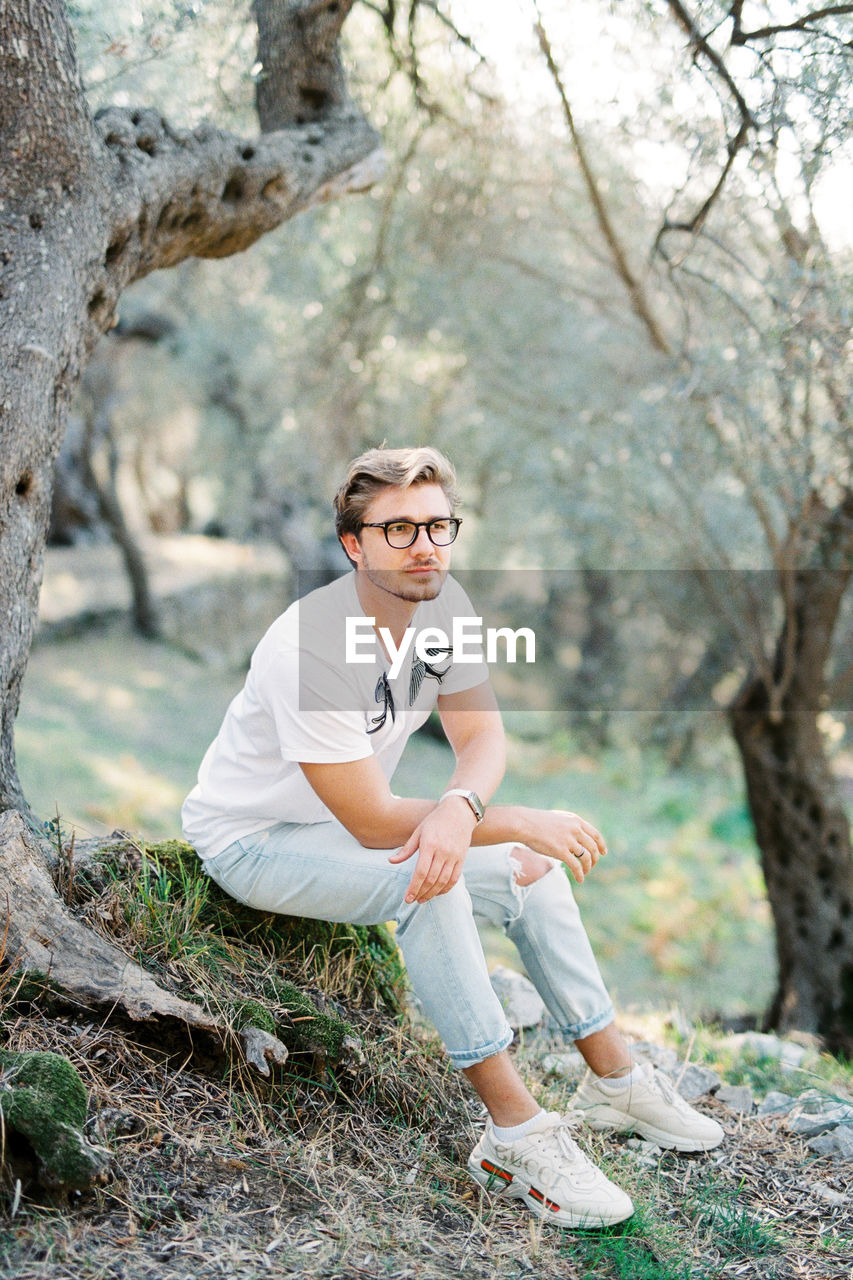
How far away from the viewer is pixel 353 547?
2648mm

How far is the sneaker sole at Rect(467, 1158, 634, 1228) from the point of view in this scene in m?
2.14

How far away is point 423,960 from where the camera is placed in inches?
89.7

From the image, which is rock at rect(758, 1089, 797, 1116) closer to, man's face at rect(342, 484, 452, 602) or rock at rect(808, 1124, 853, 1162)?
rock at rect(808, 1124, 853, 1162)

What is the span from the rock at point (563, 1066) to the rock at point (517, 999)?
24 cm

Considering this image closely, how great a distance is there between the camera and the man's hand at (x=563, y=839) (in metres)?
2.44

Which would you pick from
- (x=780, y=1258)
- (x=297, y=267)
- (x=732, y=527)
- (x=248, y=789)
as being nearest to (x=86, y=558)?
(x=297, y=267)

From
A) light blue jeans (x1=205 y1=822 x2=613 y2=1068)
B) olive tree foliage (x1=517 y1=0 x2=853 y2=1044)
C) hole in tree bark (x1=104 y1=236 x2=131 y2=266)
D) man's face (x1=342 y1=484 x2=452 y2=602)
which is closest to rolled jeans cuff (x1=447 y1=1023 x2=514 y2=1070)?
light blue jeans (x1=205 y1=822 x2=613 y2=1068)

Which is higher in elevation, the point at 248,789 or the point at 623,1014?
the point at 248,789

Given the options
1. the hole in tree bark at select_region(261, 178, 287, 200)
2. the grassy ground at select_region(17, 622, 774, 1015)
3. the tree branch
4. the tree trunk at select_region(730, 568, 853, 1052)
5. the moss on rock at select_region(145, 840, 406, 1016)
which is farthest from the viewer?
the grassy ground at select_region(17, 622, 774, 1015)

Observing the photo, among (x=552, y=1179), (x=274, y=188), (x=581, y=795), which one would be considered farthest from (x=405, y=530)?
(x=581, y=795)

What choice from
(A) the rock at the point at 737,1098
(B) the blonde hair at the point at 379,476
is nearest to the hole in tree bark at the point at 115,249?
(B) the blonde hair at the point at 379,476

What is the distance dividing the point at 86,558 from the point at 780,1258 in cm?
1282

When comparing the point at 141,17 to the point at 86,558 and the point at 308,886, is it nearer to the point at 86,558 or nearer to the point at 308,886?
the point at 308,886

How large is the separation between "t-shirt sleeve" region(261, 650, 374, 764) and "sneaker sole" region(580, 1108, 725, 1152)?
3.85 feet
